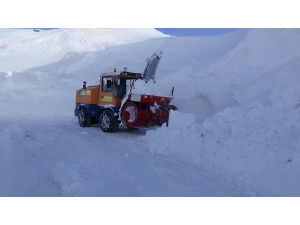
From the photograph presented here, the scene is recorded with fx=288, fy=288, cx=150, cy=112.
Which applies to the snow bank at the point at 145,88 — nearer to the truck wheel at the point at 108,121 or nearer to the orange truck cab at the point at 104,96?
the orange truck cab at the point at 104,96

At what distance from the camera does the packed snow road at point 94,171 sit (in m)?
4.52

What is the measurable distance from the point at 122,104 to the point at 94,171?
3.29 meters

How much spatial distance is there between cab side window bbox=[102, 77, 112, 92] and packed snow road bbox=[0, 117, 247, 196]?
6.62 feet

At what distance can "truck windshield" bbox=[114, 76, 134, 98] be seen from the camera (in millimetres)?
8614

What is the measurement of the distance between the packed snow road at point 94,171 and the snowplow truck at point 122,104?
992 mm

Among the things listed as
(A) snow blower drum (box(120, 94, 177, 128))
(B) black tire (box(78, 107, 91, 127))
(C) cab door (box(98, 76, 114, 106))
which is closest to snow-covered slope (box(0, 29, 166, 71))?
(B) black tire (box(78, 107, 91, 127))

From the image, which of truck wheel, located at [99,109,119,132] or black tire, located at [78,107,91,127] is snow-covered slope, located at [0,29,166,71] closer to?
black tire, located at [78,107,91,127]

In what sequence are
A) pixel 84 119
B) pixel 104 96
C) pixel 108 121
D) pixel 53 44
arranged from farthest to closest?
pixel 53 44 < pixel 84 119 < pixel 104 96 < pixel 108 121

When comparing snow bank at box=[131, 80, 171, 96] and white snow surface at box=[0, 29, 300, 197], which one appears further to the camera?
snow bank at box=[131, 80, 171, 96]

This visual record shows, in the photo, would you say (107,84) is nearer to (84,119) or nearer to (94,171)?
(84,119)

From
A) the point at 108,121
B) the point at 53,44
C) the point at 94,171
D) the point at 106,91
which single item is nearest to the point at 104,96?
the point at 106,91

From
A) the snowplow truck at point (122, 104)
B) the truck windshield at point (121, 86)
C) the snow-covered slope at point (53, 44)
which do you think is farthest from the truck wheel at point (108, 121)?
the snow-covered slope at point (53, 44)

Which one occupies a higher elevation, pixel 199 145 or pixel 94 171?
pixel 199 145

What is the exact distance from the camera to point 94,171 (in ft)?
17.1
